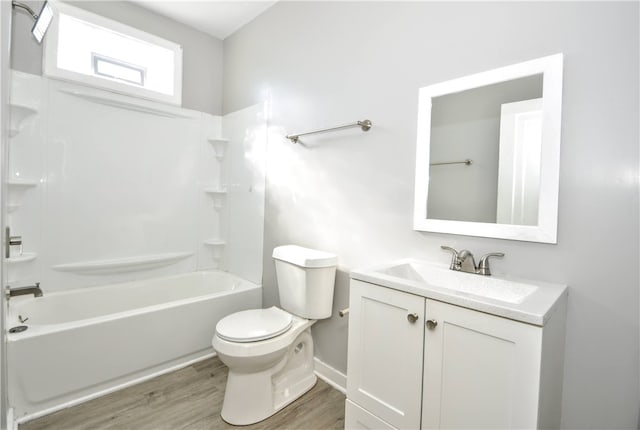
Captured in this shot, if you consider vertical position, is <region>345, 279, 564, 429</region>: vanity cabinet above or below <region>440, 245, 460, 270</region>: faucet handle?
below

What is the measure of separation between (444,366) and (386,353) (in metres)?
0.24

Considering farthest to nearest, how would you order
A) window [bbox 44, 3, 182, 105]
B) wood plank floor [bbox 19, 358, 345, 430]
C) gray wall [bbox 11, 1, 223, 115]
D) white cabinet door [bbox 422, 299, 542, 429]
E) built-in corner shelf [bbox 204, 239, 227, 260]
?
built-in corner shelf [bbox 204, 239, 227, 260], window [bbox 44, 3, 182, 105], gray wall [bbox 11, 1, 223, 115], wood plank floor [bbox 19, 358, 345, 430], white cabinet door [bbox 422, 299, 542, 429]

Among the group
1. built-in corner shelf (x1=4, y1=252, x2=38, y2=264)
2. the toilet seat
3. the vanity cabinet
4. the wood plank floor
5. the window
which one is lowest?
the wood plank floor

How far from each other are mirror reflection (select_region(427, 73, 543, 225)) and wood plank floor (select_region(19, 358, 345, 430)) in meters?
1.27

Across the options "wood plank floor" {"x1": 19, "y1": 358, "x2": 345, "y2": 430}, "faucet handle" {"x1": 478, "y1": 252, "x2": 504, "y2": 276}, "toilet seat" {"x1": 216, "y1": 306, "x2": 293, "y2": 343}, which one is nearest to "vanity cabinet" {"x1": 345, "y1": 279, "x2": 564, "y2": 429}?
"faucet handle" {"x1": 478, "y1": 252, "x2": 504, "y2": 276}

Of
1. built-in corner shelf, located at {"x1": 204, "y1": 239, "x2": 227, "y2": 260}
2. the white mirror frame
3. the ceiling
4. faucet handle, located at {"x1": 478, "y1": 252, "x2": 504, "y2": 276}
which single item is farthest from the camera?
built-in corner shelf, located at {"x1": 204, "y1": 239, "x2": 227, "y2": 260}

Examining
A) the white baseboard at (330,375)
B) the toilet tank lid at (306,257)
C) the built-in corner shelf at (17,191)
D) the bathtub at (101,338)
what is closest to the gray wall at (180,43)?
the built-in corner shelf at (17,191)

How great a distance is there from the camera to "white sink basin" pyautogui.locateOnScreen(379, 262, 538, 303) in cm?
126

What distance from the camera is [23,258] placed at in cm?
207

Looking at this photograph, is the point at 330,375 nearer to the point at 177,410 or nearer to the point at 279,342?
the point at 279,342

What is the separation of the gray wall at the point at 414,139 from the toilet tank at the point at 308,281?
107 millimetres

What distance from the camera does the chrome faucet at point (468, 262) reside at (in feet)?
4.54

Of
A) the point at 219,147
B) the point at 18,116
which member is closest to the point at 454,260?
the point at 219,147

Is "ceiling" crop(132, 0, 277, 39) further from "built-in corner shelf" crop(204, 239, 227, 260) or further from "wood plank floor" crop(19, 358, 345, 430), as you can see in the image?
"wood plank floor" crop(19, 358, 345, 430)
